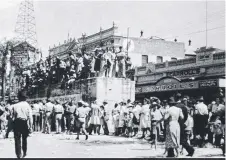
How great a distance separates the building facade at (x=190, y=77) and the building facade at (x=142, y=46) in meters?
12.0

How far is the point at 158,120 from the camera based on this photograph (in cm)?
1354

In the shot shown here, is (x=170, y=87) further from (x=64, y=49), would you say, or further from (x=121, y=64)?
(x=64, y=49)

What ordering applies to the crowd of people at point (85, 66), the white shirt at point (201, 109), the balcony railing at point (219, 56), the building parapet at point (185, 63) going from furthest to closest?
the building parapet at point (185, 63) → the balcony railing at point (219, 56) → the crowd of people at point (85, 66) → the white shirt at point (201, 109)

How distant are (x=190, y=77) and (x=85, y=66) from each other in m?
11.3

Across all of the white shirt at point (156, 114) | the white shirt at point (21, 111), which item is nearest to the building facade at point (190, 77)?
the white shirt at point (156, 114)

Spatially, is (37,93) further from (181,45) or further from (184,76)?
(181,45)

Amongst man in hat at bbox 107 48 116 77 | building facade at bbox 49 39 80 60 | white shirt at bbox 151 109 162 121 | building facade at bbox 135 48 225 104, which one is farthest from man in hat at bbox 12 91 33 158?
building facade at bbox 49 39 80 60

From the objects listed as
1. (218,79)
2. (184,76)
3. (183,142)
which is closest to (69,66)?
(218,79)

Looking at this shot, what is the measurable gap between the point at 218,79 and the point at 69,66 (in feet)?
31.9

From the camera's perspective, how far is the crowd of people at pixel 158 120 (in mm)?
10070

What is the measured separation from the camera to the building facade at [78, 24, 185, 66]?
165 ft

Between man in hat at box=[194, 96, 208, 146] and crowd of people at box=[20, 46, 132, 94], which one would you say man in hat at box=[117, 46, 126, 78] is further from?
man in hat at box=[194, 96, 208, 146]

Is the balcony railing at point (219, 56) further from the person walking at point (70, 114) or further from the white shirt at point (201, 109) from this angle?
the white shirt at point (201, 109)

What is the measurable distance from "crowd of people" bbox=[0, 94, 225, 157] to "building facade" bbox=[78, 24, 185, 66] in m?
29.5
